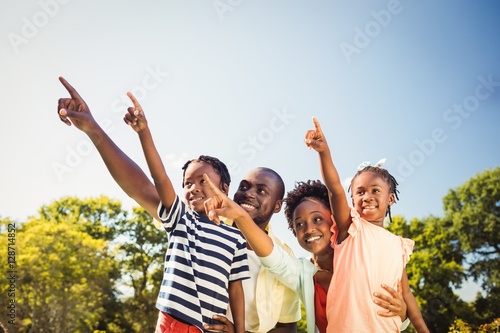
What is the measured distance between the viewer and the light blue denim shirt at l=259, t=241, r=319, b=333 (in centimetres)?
284

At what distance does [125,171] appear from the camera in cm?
247

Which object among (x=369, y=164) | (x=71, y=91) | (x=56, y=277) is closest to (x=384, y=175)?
(x=369, y=164)

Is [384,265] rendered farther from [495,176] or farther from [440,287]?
[495,176]

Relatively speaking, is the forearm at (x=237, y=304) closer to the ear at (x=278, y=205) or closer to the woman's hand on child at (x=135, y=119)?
the ear at (x=278, y=205)

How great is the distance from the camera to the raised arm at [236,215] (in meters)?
2.38

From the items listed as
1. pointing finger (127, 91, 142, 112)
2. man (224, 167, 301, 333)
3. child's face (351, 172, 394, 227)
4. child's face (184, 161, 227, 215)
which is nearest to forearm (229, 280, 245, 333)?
man (224, 167, 301, 333)

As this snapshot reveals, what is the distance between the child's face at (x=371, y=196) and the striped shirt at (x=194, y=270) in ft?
3.78

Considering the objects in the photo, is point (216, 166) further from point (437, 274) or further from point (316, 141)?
point (437, 274)

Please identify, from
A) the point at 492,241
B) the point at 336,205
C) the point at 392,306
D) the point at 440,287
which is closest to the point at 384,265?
the point at 392,306

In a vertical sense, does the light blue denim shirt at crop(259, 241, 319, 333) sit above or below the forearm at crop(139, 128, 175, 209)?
below

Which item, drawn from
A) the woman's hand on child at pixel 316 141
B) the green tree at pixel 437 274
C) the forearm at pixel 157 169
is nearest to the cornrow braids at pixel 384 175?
the woman's hand on child at pixel 316 141

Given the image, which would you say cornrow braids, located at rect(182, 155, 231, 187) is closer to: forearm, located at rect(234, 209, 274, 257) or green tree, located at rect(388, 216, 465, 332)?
forearm, located at rect(234, 209, 274, 257)

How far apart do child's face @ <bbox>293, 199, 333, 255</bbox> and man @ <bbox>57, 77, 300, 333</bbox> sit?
0.22m

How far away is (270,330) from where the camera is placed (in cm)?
304
